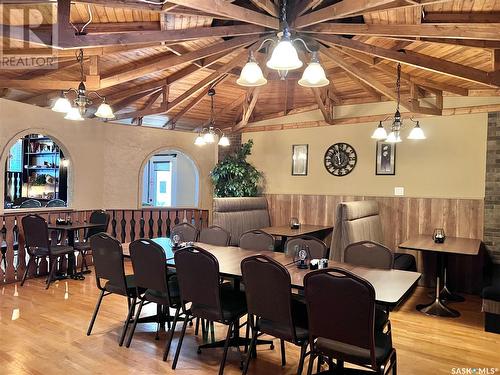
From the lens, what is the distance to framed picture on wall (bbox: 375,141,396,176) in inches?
245

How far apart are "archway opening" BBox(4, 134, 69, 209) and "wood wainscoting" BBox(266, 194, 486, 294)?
19.2 ft

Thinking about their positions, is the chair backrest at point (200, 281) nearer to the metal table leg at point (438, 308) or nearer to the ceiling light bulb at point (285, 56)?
the ceiling light bulb at point (285, 56)

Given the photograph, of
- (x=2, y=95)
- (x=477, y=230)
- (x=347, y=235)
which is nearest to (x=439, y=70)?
(x=347, y=235)

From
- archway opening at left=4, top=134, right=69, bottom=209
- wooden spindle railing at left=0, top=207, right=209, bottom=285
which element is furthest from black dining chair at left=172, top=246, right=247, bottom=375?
archway opening at left=4, top=134, right=69, bottom=209

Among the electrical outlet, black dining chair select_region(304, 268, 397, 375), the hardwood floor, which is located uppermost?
the electrical outlet

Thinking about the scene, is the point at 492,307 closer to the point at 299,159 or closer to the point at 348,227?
the point at 348,227

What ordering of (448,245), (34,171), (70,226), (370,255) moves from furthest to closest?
1. (34,171)
2. (70,226)
3. (448,245)
4. (370,255)

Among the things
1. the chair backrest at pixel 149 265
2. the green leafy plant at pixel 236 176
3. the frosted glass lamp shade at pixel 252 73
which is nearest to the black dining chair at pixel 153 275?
the chair backrest at pixel 149 265

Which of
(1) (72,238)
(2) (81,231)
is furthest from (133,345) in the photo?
(2) (81,231)

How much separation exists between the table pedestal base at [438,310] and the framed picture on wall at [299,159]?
322 cm

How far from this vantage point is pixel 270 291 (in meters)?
2.56

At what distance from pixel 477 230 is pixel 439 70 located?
260 centimetres

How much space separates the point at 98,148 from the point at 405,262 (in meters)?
5.14

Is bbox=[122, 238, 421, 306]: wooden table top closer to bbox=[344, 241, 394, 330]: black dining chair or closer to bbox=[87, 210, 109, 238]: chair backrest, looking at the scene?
bbox=[344, 241, 394, 330]: black dining chair
